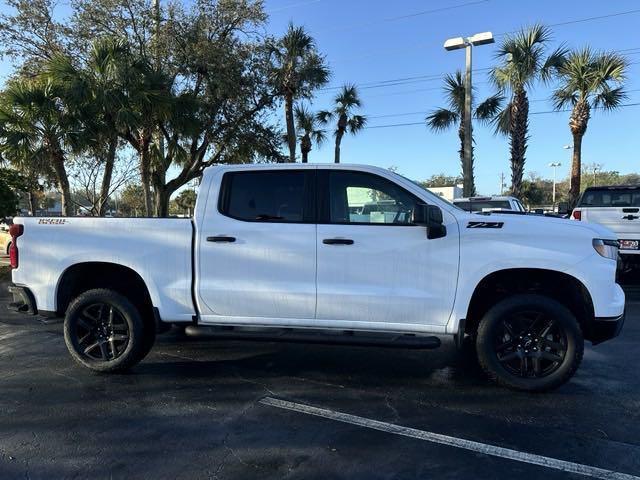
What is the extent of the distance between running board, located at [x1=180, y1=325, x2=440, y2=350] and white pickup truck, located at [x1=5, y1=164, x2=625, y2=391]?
14 mm

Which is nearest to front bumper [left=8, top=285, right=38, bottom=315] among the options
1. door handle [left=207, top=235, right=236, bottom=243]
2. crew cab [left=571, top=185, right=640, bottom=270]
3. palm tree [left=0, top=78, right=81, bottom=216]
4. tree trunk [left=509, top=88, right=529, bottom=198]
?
door handle [left=207, top=235, right=236, bottom=243]

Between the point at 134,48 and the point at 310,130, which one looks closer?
the point at 134,48

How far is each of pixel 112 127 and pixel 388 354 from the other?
39.8 ft

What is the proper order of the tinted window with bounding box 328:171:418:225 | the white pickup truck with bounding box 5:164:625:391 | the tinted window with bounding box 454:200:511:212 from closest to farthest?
the white pickup truck with bounding box 5:164:625:391 → the tinted window with bounding box 328:171:418:225 → the tinted window with bounding box 454:200:511:212

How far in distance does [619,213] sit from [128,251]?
9093 mm

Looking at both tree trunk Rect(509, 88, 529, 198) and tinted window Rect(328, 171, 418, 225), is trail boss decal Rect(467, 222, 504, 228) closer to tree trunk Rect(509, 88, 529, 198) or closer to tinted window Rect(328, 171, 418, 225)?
tinted window Rect(328, 171, 418, 225)

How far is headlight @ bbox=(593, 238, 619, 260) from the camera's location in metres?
4.20

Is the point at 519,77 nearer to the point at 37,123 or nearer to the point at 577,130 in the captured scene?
the point at 577,130

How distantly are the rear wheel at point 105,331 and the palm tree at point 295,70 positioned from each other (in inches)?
642

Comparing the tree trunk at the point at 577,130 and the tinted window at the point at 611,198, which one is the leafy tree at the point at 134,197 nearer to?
the tinted window at the point at 611,198

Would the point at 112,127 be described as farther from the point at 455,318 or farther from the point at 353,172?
the point at 455,318

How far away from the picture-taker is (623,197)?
404 inches

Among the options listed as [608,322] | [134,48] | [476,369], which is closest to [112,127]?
[134,48]

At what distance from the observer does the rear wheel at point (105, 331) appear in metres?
4.87
